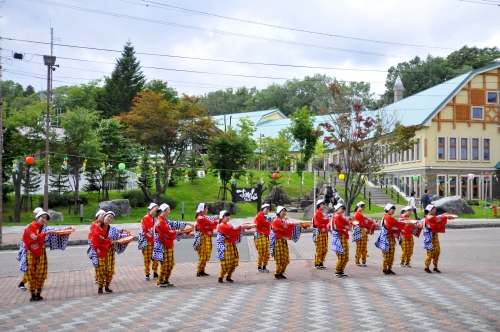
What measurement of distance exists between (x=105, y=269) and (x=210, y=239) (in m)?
3.13

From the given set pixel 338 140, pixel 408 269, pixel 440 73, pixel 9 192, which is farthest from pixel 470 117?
pixel 9 192

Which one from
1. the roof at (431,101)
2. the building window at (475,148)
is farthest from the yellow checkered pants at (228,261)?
the building window at (475,148)

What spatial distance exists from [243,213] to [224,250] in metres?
20.1

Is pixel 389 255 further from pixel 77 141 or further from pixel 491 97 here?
pixel 491 97

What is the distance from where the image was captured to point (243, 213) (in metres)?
31.8

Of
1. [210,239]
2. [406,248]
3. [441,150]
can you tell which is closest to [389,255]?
[406,248]

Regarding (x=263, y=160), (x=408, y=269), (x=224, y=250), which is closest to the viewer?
(x=224, y=250)

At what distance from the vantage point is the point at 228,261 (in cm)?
1163

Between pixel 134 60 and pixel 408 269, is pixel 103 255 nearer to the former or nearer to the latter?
pixel 408 269

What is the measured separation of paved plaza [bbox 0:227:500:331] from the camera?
26.1 feet

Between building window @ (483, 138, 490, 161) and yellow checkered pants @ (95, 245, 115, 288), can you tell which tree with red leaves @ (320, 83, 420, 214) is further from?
yellow checkered pants @ (95, 245, 115, 288)

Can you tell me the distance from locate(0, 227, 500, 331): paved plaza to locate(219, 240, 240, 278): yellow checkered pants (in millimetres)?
283

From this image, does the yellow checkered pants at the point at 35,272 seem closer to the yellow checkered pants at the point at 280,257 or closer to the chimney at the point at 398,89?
the yellow checkered pants at the point at 280,257

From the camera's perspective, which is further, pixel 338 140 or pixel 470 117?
pixel 470 117
